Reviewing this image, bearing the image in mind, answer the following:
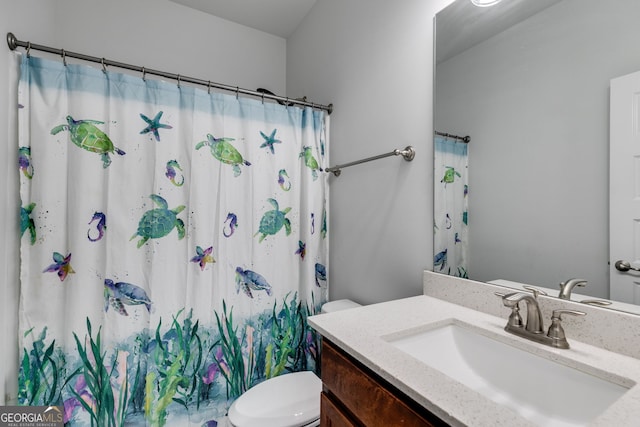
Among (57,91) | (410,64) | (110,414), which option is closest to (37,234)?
(57,91)

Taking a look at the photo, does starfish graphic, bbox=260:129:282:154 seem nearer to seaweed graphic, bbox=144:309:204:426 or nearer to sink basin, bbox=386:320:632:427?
seaweed graphic, bbox=144:309:204:426

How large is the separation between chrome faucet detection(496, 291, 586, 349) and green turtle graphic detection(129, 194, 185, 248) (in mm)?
1343

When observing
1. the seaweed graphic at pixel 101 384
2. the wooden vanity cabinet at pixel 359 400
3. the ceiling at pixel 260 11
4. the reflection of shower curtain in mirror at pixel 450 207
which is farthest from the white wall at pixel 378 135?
the seaweed graphic at pixel 101 384

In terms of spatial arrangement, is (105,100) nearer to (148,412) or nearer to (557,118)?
(148,412)

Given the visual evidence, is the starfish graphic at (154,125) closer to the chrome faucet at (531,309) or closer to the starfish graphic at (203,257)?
the starfish graphic at (203,257)

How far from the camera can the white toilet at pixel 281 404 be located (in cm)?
108

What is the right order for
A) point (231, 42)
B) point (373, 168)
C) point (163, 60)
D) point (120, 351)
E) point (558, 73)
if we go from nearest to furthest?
point (558, 73), point (120, 351), point (373, 168), point (163, 60), point (231, 42)

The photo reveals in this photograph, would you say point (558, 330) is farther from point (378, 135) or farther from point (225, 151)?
point (225, 151)

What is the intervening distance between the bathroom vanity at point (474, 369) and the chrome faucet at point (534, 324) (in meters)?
0.02

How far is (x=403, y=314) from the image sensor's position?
2.99 ft

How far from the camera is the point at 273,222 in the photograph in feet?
5.11

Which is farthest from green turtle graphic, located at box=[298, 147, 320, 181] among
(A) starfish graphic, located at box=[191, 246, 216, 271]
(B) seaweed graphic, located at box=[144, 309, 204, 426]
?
(B) seaweed graphic, located at box=[144, 309, 204, 426]

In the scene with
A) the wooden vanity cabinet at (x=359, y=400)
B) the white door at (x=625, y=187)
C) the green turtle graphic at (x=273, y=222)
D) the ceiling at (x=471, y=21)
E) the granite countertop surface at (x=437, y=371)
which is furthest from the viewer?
the green turtle graphic at (x=273, y=222)

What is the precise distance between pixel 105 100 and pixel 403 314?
4.92 ft
